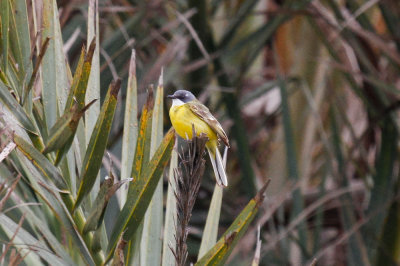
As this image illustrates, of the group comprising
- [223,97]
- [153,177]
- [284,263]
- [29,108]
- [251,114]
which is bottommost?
[284,263]

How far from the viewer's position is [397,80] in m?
5.20

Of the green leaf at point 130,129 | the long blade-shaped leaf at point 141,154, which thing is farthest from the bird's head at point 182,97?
the long blade-shaped leaf at point 141,154

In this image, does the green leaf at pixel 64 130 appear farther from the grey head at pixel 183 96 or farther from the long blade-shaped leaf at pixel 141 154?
the grey head at pixel 183 96

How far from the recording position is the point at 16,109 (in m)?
1.46

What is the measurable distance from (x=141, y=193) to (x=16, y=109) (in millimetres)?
324

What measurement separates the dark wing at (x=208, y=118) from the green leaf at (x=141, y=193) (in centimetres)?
54

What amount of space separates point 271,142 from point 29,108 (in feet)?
12.4

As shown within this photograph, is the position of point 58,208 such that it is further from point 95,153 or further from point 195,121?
point 195,121

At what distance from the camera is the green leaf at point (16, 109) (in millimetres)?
1450

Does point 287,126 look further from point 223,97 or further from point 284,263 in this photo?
point 284,263

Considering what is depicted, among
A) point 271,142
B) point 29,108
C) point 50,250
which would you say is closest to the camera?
point 50,250

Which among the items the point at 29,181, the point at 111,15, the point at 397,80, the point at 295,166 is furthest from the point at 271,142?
the point at 29,181

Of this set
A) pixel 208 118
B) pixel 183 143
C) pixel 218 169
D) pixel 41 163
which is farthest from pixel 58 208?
pixel 183 143

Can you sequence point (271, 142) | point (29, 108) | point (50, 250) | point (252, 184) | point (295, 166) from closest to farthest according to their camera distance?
point (50, 250), point (29, 108), point (252, 184), point (295, 166), point (271, 142)
